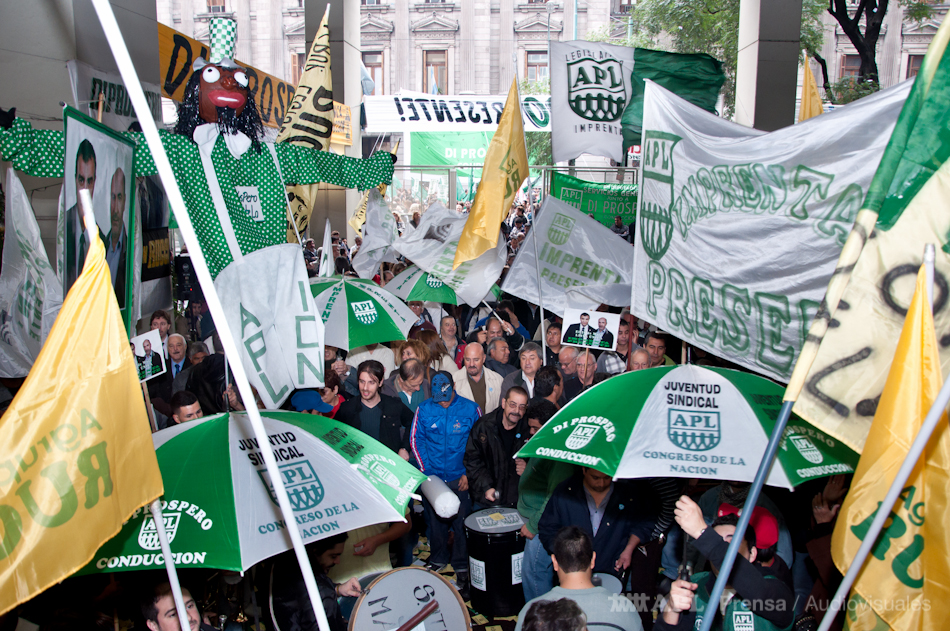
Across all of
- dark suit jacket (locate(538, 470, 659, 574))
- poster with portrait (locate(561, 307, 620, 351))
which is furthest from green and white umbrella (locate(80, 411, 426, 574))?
poster with portrait (locate(561, 307, 620, 351))

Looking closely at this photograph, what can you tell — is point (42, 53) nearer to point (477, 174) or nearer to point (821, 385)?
point (821, 385)

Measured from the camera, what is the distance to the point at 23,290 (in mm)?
5469

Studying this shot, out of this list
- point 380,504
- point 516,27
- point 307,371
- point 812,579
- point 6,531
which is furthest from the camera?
point 516,27

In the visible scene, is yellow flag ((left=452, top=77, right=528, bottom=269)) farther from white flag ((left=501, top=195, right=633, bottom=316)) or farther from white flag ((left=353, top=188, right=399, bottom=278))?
white flag ((left=353, top=188, right=399, bottom=278))

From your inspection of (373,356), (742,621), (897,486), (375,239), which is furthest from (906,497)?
(375,239)

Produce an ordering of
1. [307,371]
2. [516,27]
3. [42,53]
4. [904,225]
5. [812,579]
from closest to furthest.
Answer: [904,225] < [812,579] < [307,371] < [42,53] < [516,27]

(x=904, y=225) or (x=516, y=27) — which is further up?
(x=516, y=27)

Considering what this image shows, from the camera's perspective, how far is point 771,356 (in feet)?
12.4

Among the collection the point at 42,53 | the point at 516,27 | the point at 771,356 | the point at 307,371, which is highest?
the point at 516,27

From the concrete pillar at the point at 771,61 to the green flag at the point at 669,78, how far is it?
5.48 m

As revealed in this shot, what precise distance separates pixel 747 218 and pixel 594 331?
126 inches

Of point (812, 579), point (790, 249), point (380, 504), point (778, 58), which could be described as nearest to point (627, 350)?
point (812, 579)

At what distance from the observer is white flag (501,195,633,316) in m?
8.07

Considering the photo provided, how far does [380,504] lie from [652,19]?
82.9ft
